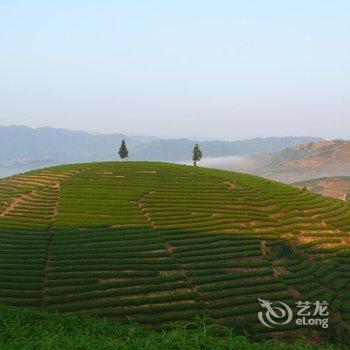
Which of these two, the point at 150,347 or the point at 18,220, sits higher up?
the point at 150,347

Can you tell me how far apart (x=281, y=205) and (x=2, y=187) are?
49560 millimetres

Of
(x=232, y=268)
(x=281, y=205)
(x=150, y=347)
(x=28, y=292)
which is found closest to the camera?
(x=150, y=347)

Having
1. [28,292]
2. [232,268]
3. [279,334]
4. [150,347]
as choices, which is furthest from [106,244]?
[150,347]

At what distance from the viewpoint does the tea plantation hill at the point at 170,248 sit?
42.5 m

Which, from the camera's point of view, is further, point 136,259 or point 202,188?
point 202,188

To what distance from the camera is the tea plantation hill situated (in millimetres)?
42469

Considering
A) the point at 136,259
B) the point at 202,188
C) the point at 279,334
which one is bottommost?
the point at 279,334

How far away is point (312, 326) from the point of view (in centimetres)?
4172

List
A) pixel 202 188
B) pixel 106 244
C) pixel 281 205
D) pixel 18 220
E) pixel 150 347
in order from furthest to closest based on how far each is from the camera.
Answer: pixel 202 188, pixel 281 205, pixel 18 220, pixel 106 244, pixel 150 347

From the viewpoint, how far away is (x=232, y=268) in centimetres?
4956

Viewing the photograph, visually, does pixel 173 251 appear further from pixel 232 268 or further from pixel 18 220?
pixel 18 220

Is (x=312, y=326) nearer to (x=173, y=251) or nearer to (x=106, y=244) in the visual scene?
(x=173, y=251)

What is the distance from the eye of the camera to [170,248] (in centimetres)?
5322

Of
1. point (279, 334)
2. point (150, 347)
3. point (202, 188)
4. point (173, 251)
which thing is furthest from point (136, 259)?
point (150, 347)
